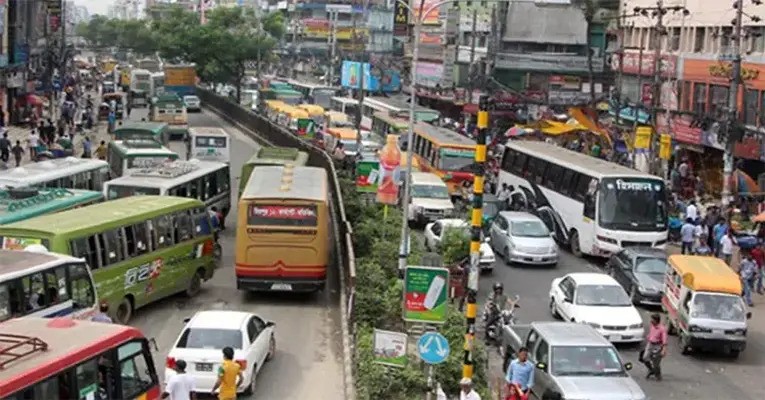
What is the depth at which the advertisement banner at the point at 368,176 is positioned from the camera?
33156 mm

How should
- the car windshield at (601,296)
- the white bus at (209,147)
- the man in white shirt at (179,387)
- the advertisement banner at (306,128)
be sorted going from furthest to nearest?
the advertisement banner at (306,128) → the white bus at (209,147) → the car windshield at (601,296) → the man in white shirt at (179,387)

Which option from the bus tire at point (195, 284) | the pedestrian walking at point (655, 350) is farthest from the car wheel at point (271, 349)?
the pedestrian walking at point (655, 350)

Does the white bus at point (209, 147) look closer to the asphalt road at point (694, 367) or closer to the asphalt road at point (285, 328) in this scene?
the asphalt road at point (285, 328)

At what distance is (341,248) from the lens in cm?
3039

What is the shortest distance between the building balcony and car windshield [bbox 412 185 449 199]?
4063 cm

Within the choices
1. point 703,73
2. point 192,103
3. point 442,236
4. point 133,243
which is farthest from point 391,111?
point 133,243

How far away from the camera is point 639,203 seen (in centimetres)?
3372

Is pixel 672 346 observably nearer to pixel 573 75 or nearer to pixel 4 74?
Answer: pixel 4 74

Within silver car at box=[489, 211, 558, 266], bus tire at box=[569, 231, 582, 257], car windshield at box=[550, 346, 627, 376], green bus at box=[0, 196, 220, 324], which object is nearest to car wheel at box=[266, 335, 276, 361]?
green bus at box=[0, 196, 220, 324]

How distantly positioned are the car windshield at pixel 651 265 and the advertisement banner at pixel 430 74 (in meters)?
61.5

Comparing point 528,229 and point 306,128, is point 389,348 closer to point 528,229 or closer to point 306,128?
point 528,229

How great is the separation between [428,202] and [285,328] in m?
14.9

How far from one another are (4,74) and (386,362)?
169ft

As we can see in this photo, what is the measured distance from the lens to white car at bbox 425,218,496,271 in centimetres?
3047
